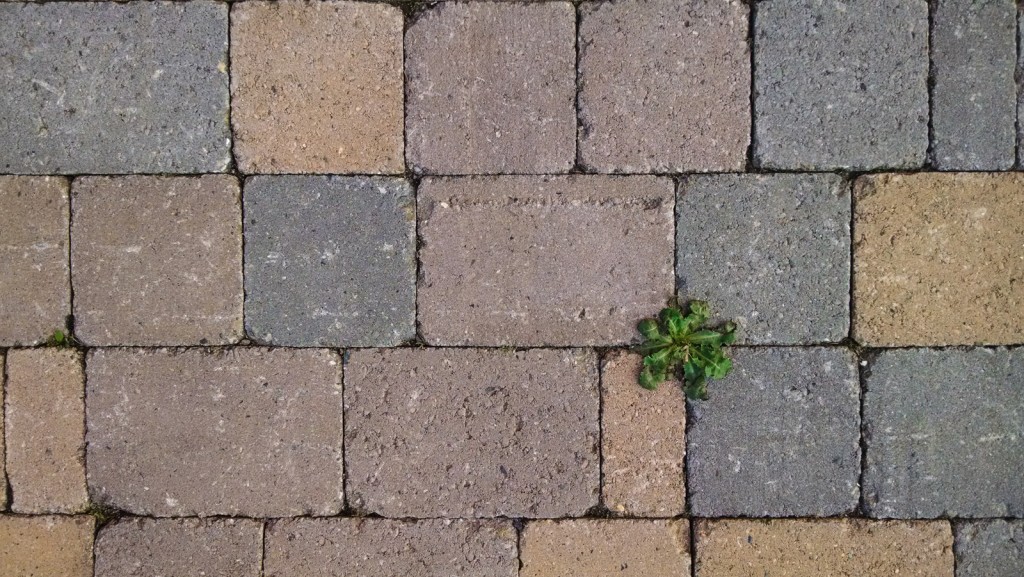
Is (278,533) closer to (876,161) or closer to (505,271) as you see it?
(505,271)

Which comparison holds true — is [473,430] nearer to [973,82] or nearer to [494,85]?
[494,85]

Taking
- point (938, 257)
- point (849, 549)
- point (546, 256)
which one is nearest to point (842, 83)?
point (938, 257)

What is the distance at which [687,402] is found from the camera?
101 inches

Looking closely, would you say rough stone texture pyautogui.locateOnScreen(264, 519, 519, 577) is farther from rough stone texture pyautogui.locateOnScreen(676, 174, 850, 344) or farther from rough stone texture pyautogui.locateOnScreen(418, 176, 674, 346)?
rough stone texture pyautogui.locateOnScreen(676, 174, 850, 344)

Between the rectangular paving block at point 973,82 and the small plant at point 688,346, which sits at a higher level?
the rectangular paving block at point 973,82

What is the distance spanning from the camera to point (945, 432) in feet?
8.31

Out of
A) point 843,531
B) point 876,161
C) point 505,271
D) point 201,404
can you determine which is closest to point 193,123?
point 201,404

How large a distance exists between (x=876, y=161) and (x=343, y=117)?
6.81 ft

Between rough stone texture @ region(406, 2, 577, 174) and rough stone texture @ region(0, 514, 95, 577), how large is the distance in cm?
202

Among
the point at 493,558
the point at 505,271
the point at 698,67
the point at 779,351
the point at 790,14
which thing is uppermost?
the point at 790,14

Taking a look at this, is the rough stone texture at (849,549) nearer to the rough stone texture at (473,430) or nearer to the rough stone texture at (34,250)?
the rough stone texture at (473,430)

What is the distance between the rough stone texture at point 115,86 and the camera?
252 centimetres

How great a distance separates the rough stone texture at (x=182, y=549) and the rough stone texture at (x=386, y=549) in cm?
9

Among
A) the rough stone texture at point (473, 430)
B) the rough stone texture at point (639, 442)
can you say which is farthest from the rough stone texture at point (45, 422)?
the rough stone texture at point (639, 442)
